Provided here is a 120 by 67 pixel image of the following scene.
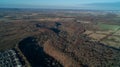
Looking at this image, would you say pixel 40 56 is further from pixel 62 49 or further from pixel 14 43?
pixel 14 43

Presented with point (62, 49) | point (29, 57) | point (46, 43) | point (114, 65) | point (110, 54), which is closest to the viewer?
point (114, 65)

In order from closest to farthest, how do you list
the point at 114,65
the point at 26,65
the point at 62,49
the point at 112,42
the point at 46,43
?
the point at 26,65 → the point at 114,65 → the point at 62,49 → the point at 46,43 → the point at 112,42

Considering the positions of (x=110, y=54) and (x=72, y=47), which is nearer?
(x=110, y=54)

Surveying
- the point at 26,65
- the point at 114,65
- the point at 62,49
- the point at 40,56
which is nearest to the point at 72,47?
the point at 62,49

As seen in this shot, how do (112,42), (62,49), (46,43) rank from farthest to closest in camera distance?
(112,42)
(46,43)
(62,49)

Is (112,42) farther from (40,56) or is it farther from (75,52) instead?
(40,56)

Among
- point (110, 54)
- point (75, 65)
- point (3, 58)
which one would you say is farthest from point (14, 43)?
point (110, 54)
